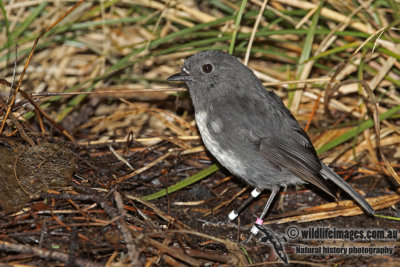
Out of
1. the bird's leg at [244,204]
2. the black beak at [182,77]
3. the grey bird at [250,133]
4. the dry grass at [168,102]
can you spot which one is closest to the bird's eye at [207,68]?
the grey bird at [250,133]

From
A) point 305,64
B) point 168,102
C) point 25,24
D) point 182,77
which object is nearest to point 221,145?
point 182,77

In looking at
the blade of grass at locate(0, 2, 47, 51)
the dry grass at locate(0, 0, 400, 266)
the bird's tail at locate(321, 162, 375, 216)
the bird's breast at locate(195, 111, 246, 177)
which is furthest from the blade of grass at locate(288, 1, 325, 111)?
the blade of grass at locate(0, 2, 47, 51)

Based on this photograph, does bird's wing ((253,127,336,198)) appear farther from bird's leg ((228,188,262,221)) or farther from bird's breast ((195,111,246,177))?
bird's leg ((228,188,262,221))

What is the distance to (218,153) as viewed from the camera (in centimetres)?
346

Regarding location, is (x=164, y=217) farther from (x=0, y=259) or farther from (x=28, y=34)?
(x=28, y=34)

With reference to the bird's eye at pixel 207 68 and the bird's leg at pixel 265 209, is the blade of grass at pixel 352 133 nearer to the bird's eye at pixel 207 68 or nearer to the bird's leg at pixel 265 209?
the bird's leg at pixel 265 209

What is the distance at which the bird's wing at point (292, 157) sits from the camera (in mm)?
3369

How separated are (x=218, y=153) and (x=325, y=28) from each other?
6.33 feet

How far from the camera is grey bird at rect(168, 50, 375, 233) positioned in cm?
342

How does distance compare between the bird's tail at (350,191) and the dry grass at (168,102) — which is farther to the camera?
the bird's tail at (350,191)

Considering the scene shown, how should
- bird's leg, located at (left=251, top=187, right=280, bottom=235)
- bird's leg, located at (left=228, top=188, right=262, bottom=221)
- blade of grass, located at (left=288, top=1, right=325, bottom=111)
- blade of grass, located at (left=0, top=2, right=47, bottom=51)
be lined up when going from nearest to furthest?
bird's leg, located at (left=251, top=187, right=280, bottom=235)
bird's leg, located at (left=228, top=188, right=262, bottom=221)
blade of grass, located at (left=288, top=1, right=325, bottom=111)
blade of grass, located at (left=0, top=2, right=47, bottom=51)

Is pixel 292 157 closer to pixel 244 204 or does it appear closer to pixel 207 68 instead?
pixel 244 204

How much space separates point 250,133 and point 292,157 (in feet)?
A: 1.19

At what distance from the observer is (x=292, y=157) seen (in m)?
3.41
